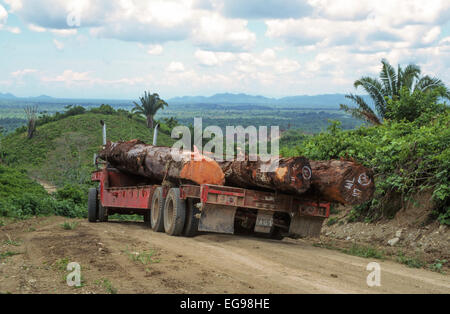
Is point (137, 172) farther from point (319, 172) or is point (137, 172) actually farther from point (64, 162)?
point (64, 162)

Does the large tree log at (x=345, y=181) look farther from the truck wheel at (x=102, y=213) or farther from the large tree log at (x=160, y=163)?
the truck wheel at (x=102, y=213)

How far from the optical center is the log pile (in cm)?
929

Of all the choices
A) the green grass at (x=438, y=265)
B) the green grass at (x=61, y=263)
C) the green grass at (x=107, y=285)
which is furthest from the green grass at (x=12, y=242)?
the green grass at (x=438, y=265)

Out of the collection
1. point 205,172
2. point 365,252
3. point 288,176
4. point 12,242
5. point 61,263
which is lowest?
point 12,242

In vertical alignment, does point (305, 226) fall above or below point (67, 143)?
above

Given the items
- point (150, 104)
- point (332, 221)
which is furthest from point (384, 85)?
point (150, 104)

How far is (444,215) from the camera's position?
1055cm

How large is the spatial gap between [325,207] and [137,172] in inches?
236

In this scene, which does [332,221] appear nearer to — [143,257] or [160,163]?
[160,163]

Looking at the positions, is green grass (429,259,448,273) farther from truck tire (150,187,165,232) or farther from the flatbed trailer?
truck tire (150,187,165,232)

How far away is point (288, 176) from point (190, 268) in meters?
2.74

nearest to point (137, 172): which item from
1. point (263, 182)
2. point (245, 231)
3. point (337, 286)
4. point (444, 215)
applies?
point (245, 231)

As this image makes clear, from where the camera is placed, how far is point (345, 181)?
30.6 feet

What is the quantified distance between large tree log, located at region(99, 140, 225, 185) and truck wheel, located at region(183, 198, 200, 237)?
0.53 m
